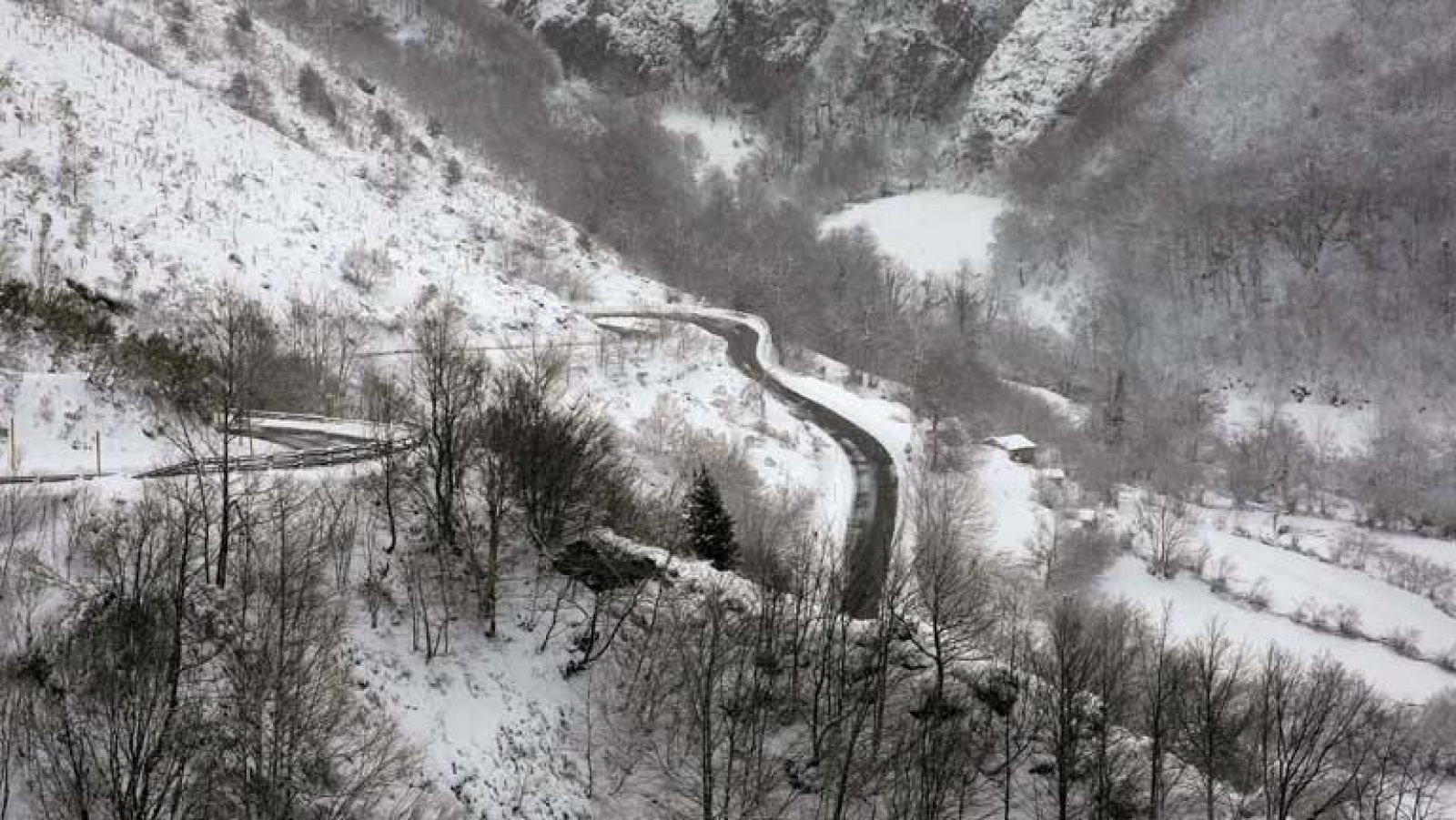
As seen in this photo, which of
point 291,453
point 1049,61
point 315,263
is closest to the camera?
point 291,453

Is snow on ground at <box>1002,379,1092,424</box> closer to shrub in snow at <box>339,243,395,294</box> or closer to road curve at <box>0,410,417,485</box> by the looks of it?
shrub in snow at <box>339,243,395,294</box>

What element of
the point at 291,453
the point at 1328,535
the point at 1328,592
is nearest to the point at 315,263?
the point at 291,453

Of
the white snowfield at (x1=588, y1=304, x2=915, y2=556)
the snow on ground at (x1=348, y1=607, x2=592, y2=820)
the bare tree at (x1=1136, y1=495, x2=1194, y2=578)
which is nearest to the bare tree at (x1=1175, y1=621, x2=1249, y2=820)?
the snow on ground at (x1=348, y1=607, x2=592, y2=820)

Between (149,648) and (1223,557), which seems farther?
(1223,557)

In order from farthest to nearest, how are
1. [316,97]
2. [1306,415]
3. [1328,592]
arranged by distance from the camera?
[1306,415] → [316,97] → [1328,592]

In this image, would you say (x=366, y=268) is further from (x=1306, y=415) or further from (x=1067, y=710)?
(x=1306, y=415)

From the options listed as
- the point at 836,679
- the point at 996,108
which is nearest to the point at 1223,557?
the point at 836,679

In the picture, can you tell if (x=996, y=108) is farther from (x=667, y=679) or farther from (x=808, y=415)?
(x=667, y=679)
